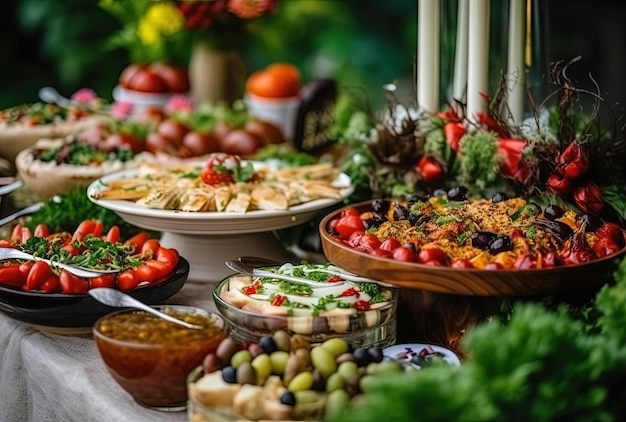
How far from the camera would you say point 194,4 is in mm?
3348

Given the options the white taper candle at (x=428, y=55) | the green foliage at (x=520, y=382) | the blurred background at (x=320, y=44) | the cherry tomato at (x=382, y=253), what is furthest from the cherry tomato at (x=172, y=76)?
the green foliage at (x=520, y=382)

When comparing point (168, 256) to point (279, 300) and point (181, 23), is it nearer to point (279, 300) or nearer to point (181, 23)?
point (279, 300)

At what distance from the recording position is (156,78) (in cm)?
357

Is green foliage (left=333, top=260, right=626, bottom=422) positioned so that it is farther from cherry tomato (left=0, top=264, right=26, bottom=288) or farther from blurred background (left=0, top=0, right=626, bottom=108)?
blurred background (left=0, top=0, right=626, bottom=108)

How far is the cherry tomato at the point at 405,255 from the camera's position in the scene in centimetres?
146

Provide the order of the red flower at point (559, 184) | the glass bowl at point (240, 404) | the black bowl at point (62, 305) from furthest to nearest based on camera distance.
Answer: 1. the red flower at point (559, 184)
2. the black bowl at point (62, 305)
3. the glass bowl at point (240, 404)

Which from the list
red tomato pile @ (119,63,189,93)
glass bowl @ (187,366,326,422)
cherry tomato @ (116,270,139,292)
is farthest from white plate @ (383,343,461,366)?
red tomato pile @ (119,63,189,93)

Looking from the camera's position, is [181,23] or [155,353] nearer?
[155,353]

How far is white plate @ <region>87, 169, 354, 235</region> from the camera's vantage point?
1872 millimetres

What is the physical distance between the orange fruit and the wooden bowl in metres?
2.09

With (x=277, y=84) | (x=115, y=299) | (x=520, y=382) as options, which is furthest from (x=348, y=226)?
(x=277, y=84)

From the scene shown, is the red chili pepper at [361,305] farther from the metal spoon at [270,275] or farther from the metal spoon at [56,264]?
the metal spoon at [56,264]

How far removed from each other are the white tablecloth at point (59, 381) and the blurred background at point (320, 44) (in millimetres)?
2814

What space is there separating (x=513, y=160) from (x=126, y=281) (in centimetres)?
80
